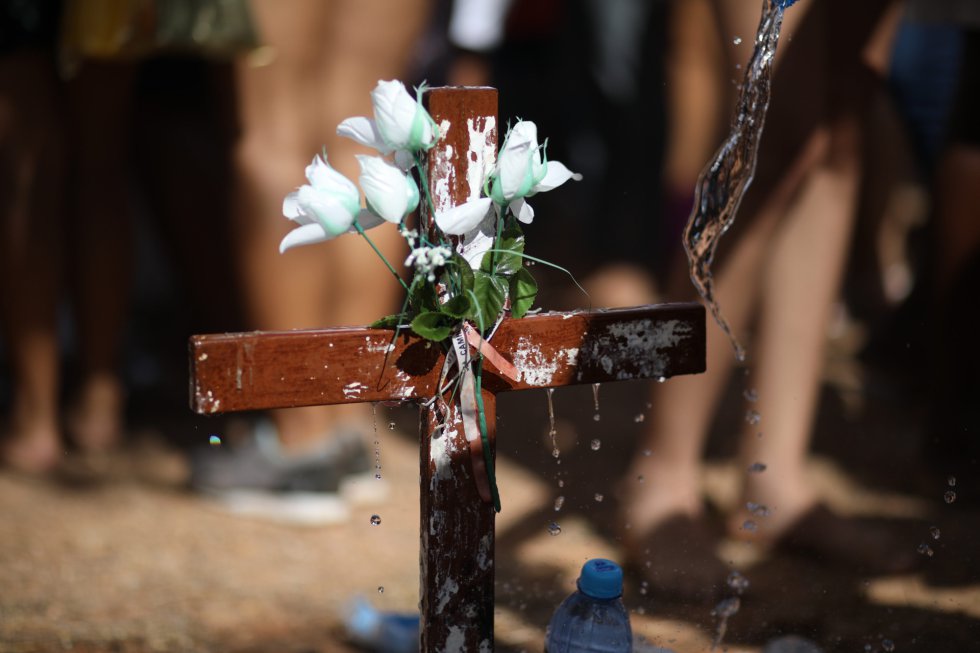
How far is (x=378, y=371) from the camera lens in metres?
1.42

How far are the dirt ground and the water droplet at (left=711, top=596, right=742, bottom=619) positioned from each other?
0.6 inches

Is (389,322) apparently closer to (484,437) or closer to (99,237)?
(484,437)

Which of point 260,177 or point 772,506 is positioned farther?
→ point 260,177

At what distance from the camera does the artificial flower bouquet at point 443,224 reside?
1.37 metres

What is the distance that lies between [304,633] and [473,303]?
3.39ft

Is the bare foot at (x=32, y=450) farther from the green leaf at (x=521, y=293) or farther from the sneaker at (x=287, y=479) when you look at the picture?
the green leaf at (x=521, y=293)

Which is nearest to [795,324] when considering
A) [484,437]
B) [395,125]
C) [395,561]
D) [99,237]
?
[395,561]

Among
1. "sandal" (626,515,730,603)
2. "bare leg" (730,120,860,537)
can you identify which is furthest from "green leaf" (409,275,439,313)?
"bare leg" (730,120,860,537)

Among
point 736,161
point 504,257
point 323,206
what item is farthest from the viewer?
point 736,161

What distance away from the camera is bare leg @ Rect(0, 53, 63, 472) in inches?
111

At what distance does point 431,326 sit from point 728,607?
3.36 feet

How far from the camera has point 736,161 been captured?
1877mm

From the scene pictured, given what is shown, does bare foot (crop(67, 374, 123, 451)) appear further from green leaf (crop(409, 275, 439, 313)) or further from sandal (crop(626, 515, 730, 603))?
green leaf (crop(409, 275, 439, 313))

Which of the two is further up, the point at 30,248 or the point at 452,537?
the point at 30,248
